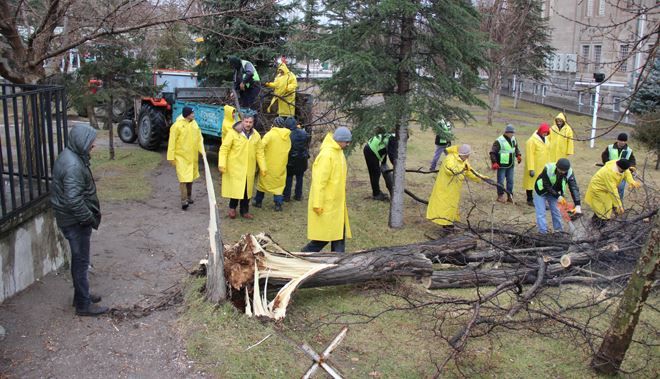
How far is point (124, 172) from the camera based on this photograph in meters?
12.6

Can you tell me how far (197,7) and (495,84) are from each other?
16.7 m

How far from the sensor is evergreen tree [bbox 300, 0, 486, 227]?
8750 mm

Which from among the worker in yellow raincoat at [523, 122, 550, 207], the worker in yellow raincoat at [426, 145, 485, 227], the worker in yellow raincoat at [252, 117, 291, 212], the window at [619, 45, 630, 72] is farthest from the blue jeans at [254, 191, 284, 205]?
the window at [619, 45, 630, 72]

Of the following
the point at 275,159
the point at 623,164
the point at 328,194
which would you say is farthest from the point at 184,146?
the point at 623,164

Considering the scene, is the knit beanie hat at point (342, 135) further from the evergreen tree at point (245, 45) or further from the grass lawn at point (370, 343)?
the evergreen tree at point (245, 45)

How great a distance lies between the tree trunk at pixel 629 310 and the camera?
4.59 meters

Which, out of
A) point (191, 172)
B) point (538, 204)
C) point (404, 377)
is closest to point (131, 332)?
point (404, 377)

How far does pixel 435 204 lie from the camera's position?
373 inches

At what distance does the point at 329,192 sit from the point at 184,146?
375 centimetres

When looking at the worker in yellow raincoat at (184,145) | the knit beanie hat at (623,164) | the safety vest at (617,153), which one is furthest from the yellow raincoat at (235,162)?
the safety vest at (617,153)

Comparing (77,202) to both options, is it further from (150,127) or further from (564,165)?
(150,127)

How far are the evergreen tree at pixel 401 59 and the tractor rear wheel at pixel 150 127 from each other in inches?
247

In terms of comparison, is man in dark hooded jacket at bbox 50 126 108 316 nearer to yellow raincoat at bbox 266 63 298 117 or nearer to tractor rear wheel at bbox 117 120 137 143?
yellow raincoat at bbox 266 63 298 117

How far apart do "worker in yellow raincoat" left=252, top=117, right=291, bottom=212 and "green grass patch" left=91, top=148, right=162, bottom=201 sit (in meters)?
2.28
